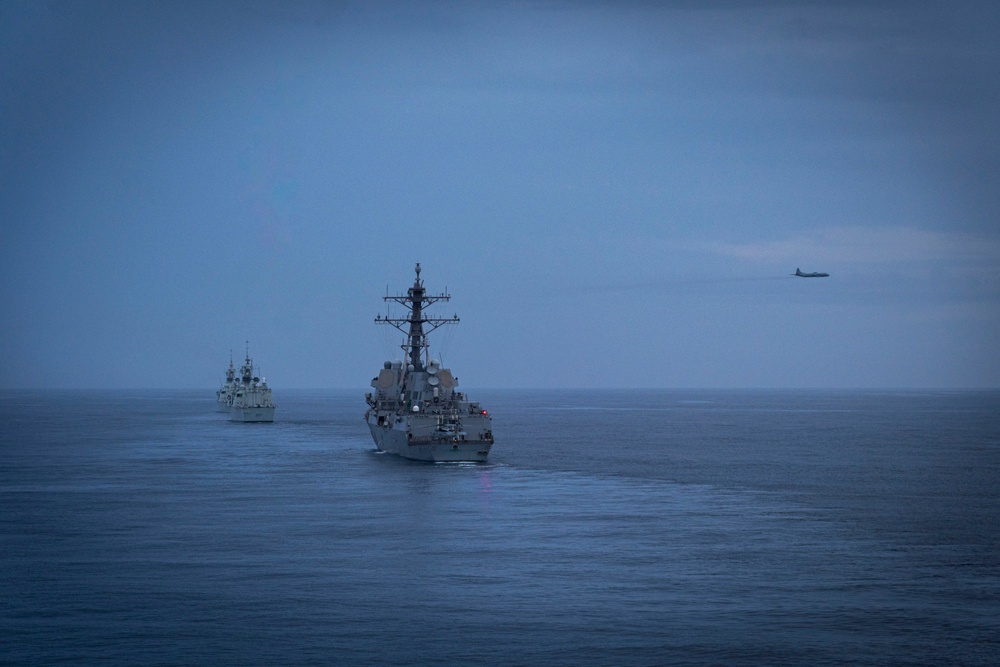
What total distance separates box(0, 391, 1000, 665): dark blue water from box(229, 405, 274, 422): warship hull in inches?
2533

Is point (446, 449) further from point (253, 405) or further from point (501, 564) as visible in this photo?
point (253, 405)

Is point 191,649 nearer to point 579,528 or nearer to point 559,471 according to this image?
point 579,528

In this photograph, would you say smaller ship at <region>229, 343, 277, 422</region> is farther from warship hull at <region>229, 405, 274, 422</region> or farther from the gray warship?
the gray warship

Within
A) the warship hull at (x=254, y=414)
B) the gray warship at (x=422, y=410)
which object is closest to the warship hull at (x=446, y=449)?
the gray warship at (x=422, y=410)

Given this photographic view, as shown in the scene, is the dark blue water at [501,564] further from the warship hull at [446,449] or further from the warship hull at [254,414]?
the warship hull at [254,414]

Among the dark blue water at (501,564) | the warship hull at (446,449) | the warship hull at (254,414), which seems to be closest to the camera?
the dark blue water at (501,564)

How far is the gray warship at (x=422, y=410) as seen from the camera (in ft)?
238

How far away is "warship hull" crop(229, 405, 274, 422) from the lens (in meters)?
139

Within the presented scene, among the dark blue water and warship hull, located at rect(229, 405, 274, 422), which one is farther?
warship hull, located at rect(229, 405, 274, 422)

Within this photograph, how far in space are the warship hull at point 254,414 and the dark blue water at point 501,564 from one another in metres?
64.3

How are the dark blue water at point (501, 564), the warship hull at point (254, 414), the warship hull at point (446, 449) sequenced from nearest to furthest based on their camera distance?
the dark blue water at point (501, 564)
the warship hull at point (446, 449)
the warship hull at point (254, 414)

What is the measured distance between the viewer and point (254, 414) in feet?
457

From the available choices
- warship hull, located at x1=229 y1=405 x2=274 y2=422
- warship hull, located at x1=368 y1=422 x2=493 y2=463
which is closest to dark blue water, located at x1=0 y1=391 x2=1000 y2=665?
warship hull, located at x1=368 y1=422 x2=493 y2=463

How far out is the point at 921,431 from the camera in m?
119
